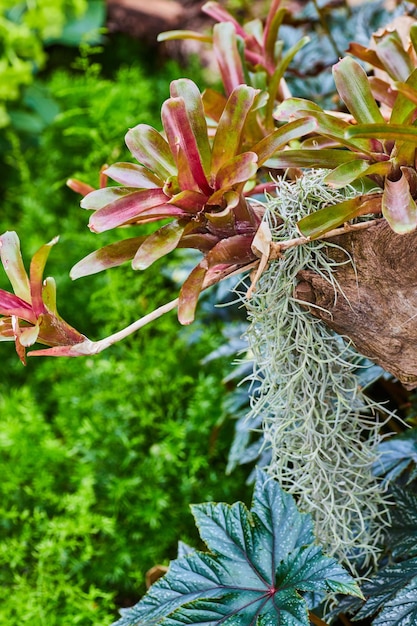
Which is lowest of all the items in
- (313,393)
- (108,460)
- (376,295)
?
(108,460)

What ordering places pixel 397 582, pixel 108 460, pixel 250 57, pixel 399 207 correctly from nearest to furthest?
1. pixel 399 207
2. pixel 397 582
3. pixel 250 57
4. pixel 108 460

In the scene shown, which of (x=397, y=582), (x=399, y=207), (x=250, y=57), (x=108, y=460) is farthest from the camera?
(x=108, y=460)

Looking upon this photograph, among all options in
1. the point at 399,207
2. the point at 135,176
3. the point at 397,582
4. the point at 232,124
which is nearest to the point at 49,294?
the point at 135,176

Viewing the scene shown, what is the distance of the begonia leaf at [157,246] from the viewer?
0.69m

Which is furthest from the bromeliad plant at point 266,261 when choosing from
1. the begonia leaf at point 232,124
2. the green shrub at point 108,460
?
the green shrub at point 108,460

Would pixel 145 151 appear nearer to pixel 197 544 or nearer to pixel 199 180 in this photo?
pixel 199 180

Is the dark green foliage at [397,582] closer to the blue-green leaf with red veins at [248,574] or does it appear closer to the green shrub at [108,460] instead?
the blue-green leaf with red veins at [248,574]

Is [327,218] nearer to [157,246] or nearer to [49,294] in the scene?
[157,246]

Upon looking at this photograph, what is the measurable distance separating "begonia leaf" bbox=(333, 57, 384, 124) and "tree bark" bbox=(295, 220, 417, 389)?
11 centimetres

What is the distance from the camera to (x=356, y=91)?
0.72m

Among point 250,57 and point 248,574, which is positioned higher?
point 250,57

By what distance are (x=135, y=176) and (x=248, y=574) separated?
453 mm

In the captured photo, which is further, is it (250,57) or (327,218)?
(250,57)

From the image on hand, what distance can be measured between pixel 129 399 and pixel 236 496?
0.92 ft
